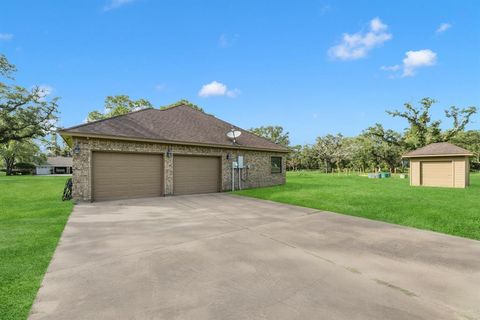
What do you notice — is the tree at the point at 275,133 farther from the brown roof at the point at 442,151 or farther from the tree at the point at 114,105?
the brown roof at the point at 442,151

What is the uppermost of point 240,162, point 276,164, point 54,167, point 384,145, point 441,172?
point 384,145

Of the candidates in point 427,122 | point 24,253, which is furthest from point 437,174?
point 24,253

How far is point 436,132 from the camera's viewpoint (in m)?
30.4

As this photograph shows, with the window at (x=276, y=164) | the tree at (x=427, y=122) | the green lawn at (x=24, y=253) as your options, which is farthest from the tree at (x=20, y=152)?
the tree at (x=427, y=122)

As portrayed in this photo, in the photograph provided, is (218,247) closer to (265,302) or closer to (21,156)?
(265,302)

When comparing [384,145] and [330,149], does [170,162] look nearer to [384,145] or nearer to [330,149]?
[330,149]

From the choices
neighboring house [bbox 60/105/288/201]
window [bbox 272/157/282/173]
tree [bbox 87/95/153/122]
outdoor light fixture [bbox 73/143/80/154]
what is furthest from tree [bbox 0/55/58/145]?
window [bbox 272/157/282/173]

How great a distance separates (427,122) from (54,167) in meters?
70.4

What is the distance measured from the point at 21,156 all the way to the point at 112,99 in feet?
90.8

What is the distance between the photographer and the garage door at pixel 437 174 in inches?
607

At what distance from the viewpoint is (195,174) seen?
12.7 metres

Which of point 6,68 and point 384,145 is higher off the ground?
point 6,68

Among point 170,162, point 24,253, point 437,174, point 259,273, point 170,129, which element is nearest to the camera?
point 259,273

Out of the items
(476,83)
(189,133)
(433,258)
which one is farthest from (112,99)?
(476,83)
